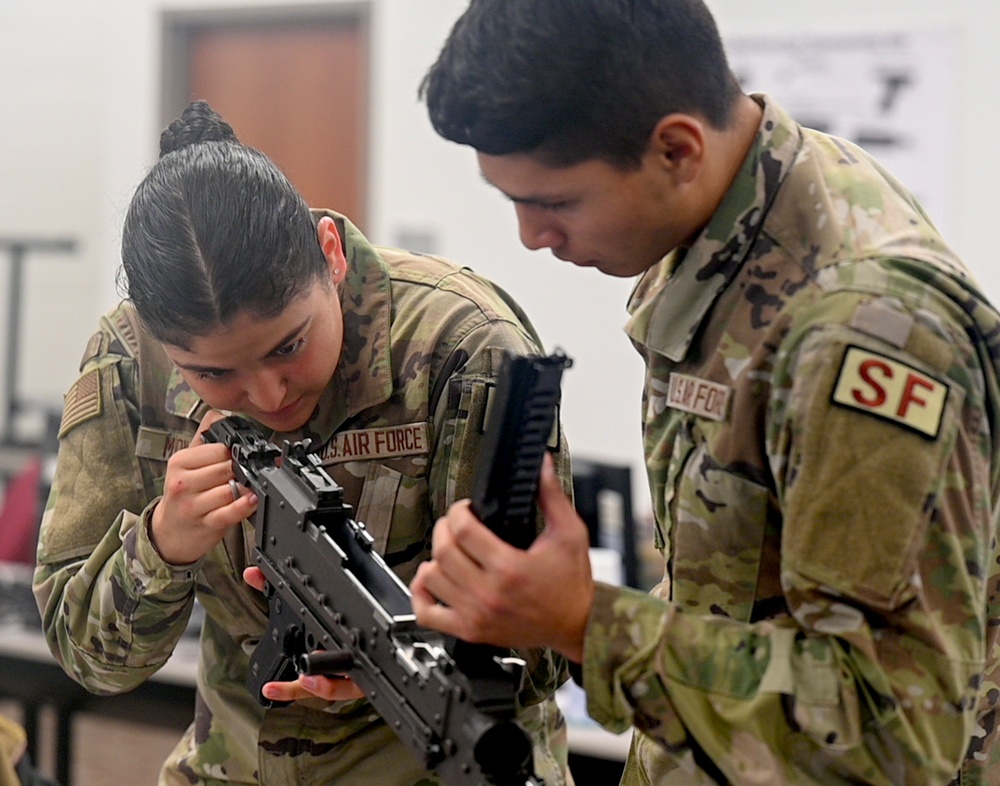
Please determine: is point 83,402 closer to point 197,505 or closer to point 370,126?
point 197,505

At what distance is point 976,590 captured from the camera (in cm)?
90

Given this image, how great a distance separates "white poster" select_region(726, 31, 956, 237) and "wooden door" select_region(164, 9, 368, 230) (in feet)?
5.36

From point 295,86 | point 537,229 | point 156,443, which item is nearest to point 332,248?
point 156,443

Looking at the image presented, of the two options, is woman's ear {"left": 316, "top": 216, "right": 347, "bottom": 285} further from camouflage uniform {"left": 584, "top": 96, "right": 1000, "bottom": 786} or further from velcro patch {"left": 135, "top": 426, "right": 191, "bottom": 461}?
camouflage uniform {"left": 584, "top": 96, "right": 1000, "bottom": 786}

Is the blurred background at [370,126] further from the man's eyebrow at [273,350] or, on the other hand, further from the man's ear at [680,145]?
the man's ear at [680,145]

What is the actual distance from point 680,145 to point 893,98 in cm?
337

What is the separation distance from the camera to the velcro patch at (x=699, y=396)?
3.22 ft

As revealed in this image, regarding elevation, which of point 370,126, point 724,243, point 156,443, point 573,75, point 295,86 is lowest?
point 156,443

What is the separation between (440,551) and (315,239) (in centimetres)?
56

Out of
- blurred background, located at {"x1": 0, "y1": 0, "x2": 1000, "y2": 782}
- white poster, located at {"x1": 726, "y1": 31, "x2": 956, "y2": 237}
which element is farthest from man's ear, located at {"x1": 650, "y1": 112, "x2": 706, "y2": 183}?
white poster, located at {"x1": 726, "y1": 31, "x2": 956, "y2": 237}

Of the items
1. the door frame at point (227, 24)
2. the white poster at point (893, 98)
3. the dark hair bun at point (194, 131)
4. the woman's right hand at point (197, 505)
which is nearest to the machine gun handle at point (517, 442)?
the woman's right hand at point (197, 505)

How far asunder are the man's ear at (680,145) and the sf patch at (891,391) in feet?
0.69

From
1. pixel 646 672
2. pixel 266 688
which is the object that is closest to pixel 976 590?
pixel 646 672

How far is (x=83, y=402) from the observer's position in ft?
4.94
